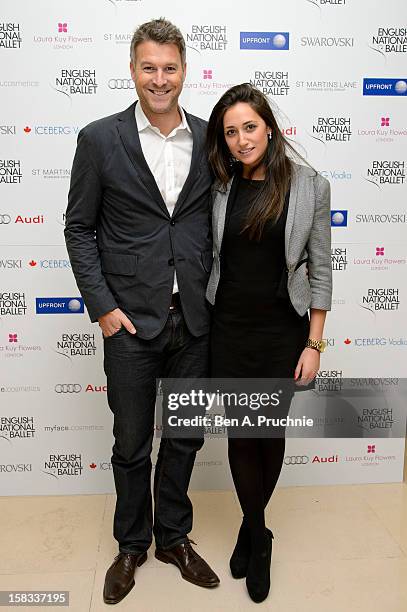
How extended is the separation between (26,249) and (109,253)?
756 millimetres

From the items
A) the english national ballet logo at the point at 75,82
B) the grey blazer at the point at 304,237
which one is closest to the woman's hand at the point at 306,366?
the grey blazer at the point at 304,237

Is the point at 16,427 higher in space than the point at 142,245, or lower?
lower

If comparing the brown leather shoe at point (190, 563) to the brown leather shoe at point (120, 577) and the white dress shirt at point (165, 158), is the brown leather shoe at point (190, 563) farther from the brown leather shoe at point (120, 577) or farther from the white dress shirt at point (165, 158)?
the white dress shirt at point (165, 158)

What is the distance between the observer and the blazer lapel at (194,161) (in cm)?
192

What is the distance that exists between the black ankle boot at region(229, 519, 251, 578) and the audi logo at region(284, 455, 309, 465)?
75cm

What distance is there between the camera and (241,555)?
2.12 m

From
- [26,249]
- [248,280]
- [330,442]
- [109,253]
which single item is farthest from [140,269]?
[330,442]

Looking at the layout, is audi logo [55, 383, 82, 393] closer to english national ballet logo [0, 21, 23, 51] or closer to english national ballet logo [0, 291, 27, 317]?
english national ballet logo [0, 291, 27, 317]

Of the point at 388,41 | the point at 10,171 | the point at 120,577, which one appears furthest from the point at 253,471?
the point at 388,41

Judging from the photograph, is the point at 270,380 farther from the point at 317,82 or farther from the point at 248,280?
the point at 317,82

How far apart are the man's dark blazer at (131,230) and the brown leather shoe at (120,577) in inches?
30.9

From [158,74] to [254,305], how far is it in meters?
0.73

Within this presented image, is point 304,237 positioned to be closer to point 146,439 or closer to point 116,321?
point 116,321

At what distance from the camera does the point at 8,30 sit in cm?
242
